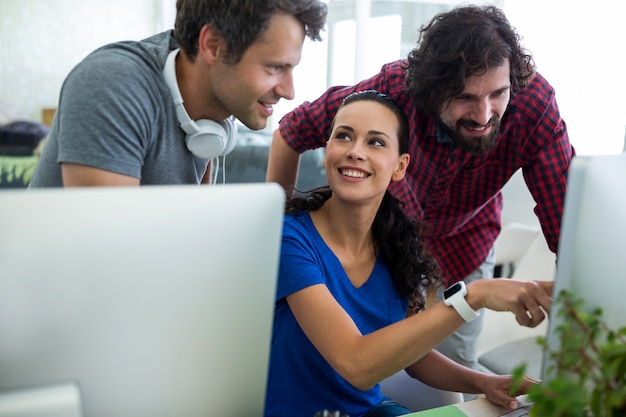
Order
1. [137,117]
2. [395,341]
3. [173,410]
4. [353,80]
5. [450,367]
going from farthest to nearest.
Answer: [353,80], [450,367], [137,117], [395,341], [173,410]

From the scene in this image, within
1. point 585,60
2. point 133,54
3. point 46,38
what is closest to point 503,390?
point 133,54

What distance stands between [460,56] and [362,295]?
68cm

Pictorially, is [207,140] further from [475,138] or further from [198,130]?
[475,138]

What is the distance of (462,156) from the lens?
1712mm

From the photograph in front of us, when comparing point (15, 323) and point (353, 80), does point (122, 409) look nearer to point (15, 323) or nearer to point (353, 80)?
point (15, 323)

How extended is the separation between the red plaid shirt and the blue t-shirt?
1.50 ft

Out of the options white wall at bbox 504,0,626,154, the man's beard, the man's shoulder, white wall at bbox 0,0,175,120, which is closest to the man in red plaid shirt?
the man's beard

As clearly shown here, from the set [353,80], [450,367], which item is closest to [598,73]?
[353,80]

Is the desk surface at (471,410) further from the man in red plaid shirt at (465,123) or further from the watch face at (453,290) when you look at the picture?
the man in red plaid shirt at (465,123)

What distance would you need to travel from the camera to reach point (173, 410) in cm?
72

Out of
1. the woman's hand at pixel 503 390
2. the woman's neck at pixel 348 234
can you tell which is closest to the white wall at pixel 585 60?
the woman's neck at pixel 348 234

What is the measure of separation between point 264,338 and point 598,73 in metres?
2.83

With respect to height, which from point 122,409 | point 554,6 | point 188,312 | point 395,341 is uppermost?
point 554,6

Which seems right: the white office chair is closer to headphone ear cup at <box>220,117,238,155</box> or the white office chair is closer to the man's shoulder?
headphone ear cup at <box>220,117,238,155</box>
